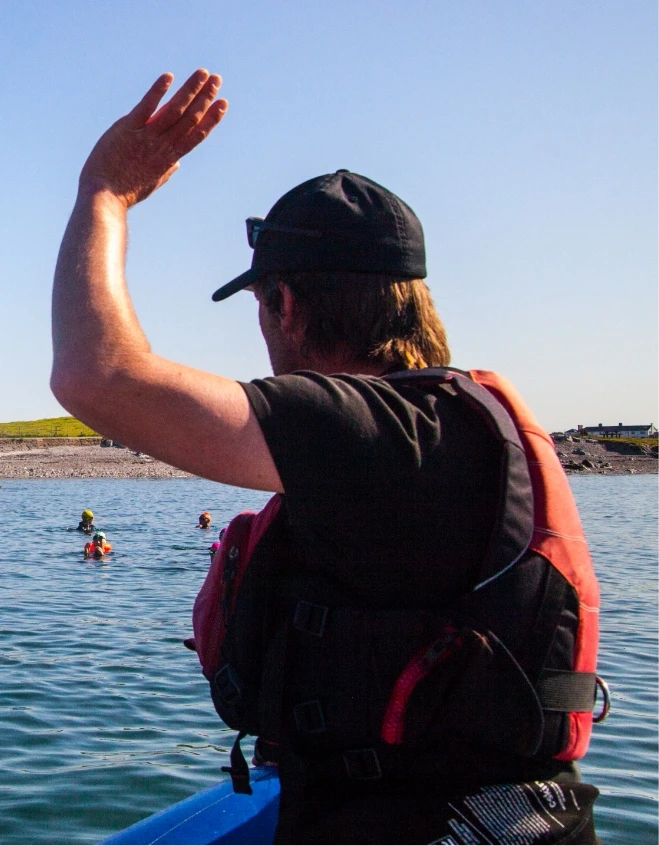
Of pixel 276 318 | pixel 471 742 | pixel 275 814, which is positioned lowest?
pixel 275 814

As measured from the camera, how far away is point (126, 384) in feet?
6.22

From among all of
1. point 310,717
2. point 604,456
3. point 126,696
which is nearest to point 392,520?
point 310,717

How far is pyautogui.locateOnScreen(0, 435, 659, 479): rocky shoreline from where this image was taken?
54.5m

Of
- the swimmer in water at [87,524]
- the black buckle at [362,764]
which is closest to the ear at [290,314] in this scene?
the black buckle at [362,764]

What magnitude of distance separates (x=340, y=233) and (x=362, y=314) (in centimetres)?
19

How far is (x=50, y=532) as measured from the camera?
26172mm

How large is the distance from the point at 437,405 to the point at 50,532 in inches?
998

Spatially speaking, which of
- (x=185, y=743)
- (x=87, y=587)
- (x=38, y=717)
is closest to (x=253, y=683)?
(x=185, y=743)

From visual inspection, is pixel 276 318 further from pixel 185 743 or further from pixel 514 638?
pixel 185 743

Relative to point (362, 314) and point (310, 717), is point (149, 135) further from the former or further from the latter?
point (310, 717)

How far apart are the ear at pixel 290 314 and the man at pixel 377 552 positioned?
9 centimetres

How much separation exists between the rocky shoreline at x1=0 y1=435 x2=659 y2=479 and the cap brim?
44.3 meters

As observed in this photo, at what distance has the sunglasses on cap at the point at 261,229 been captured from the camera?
2336 mm

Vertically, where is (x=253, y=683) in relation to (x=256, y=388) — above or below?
below
